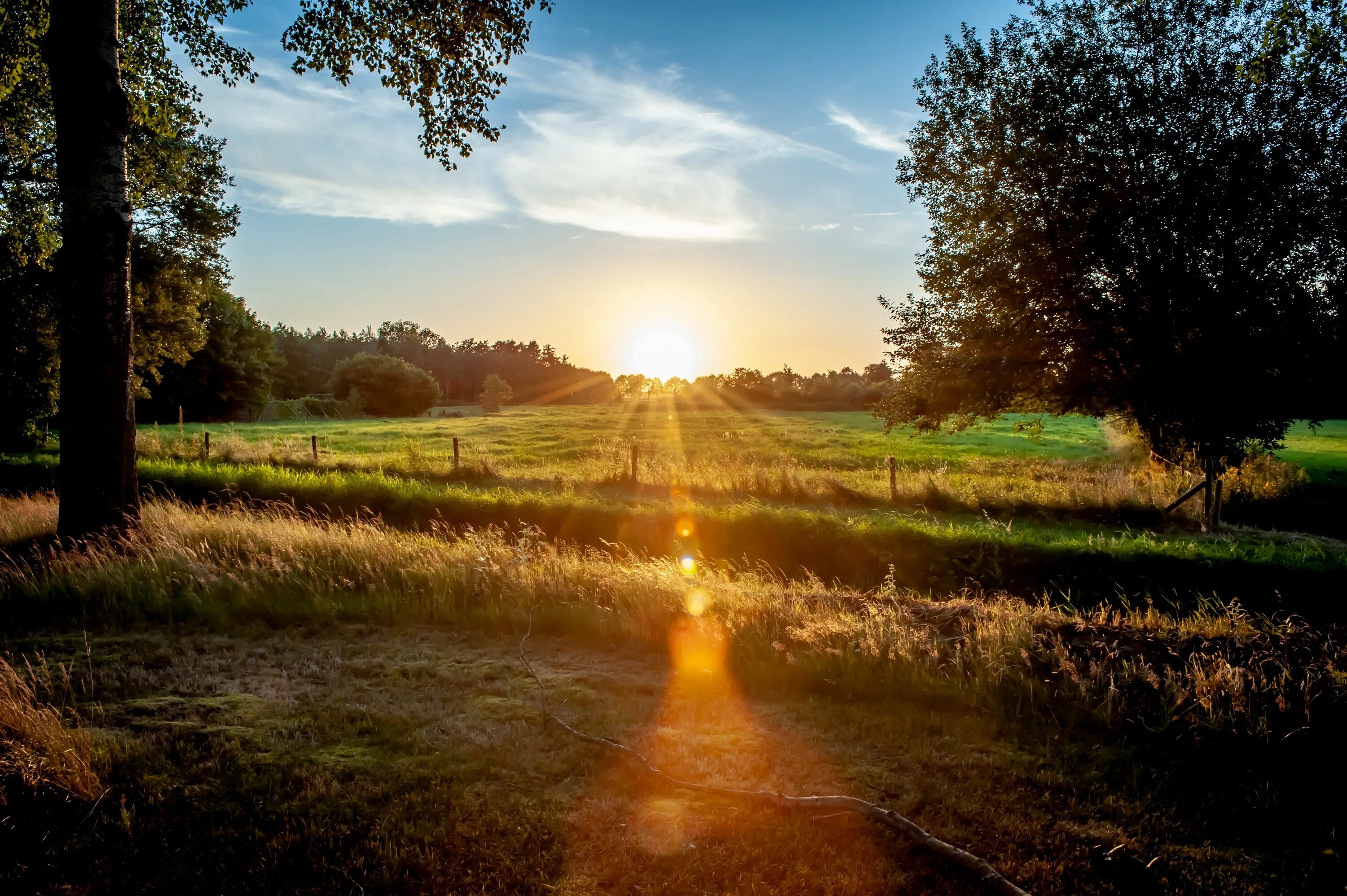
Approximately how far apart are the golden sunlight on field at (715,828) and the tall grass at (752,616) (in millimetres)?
1320

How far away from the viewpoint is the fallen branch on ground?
2904mm

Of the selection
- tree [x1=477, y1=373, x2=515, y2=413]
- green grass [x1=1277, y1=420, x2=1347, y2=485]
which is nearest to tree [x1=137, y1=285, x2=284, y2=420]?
tree [x1=477, y1=373, x2=515, y2=413]

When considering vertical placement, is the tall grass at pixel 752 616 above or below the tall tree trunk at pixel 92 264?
below

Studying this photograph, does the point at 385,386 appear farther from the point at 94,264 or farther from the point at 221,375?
the point at 94,264

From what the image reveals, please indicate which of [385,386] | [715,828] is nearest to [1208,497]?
[715,828]

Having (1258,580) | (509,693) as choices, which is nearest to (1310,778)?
(509,693)

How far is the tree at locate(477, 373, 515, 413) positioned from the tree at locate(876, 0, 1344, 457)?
60788mm

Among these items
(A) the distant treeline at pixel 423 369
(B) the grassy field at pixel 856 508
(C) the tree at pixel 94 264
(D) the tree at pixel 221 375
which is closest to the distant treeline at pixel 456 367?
(A) the distant treeline at pixel 423 369

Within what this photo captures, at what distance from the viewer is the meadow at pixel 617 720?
308 centimetres

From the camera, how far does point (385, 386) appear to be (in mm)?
75188

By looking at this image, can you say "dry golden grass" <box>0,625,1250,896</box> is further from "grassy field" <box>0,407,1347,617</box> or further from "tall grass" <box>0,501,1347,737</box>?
"grassy field" <box>0,407,1347,617</box>

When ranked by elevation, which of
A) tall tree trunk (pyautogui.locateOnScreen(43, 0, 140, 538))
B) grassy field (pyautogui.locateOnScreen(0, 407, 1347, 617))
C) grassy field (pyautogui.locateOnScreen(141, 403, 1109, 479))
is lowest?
grassy field (pyautogui.locateOnScreen(0, 407, 1347, 617))

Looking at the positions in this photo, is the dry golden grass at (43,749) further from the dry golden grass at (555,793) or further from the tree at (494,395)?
the tree at (494,395)

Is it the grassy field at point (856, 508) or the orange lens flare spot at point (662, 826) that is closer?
the orange lens flare spot at point (662, 826)
